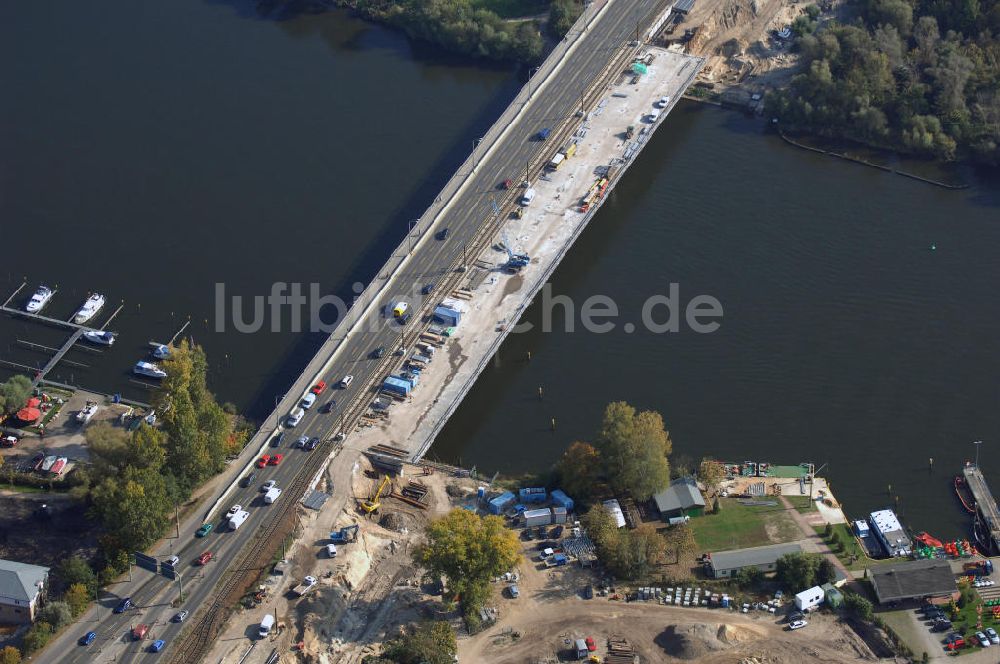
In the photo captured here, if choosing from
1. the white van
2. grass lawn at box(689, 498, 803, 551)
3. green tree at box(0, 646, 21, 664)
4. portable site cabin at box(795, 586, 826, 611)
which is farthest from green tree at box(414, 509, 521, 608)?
green tree at box(0, 646, 21, 664)

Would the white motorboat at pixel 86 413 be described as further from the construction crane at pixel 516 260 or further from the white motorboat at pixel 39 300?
the construction crane at pixel 516 260

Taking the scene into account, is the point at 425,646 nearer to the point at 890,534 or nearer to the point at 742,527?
the point at 742,527

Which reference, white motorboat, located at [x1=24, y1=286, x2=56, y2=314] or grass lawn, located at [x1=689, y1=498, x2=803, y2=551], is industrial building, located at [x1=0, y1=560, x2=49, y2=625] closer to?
white motorboat, located at [x1=24, y1=286, x2=56, y2=314]

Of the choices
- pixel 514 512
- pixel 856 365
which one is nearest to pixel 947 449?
pixel 856 365

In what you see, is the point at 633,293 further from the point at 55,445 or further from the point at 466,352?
the point at 55,445

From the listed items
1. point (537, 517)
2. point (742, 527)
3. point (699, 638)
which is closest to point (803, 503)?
point (742, 527)

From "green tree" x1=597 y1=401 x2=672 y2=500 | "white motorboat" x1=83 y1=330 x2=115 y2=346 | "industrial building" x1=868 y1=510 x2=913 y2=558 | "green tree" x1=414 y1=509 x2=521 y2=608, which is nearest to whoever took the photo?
"green tree" x1=414 y1=509 x2=521 y2=608
